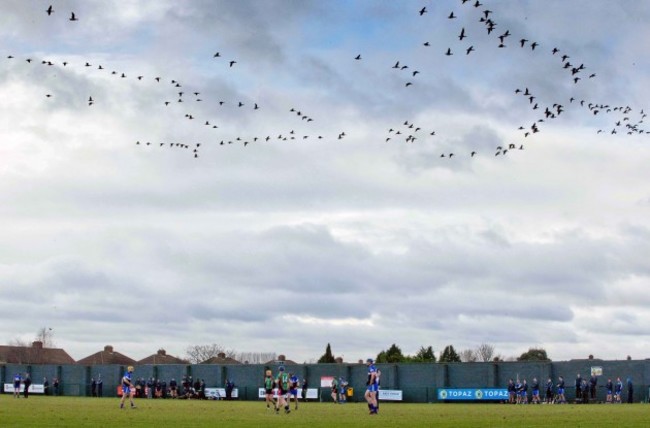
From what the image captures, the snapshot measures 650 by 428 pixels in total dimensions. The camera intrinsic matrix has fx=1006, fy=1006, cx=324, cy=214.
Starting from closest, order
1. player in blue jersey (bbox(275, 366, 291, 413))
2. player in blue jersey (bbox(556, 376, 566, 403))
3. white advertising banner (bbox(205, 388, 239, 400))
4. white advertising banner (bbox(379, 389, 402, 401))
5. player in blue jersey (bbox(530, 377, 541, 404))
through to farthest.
Result: 1. player in blue jersey (bbox(275, 366, 291, 413))
2. player in blue jersey (bbox(556, 376, 566, 403))
3. player in blue jersey (bbox(530, 377, 541, 404))
4. white advertising banner (bbox(379, 389, 402, 401))
5. white advertising banner (bbox(205, 388, 239, 400))

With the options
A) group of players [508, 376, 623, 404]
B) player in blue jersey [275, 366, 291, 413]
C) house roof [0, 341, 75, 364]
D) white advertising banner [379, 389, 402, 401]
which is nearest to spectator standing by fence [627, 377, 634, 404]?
group of players [508, 376, 623, 404]

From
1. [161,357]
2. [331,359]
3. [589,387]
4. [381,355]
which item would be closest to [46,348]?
[161,357]

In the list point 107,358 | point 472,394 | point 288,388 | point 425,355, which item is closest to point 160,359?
point 107,358

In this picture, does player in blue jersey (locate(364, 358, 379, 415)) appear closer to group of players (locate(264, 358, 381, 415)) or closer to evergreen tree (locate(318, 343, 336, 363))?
group of players (locate(264, 358, 381, 415))

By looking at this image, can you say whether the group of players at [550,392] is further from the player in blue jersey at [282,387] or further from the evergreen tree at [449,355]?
the evergreen tree at [449,355]

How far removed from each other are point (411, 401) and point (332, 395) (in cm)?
694

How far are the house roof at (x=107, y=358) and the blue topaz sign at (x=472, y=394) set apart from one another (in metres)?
107

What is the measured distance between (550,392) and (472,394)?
812cm

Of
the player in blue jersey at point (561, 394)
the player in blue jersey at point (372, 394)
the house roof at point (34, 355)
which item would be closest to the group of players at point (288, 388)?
the player in blue jersey at point (372, 394)

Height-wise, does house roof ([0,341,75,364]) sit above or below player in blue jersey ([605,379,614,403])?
above

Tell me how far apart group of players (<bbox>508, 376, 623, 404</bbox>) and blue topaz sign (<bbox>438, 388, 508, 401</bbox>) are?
1.22 m

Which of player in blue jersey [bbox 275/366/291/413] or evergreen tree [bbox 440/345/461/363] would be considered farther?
evergreen tree [bbox 440/345/461/363]

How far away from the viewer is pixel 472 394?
266ft

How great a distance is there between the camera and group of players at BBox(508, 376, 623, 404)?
72.6 meters
